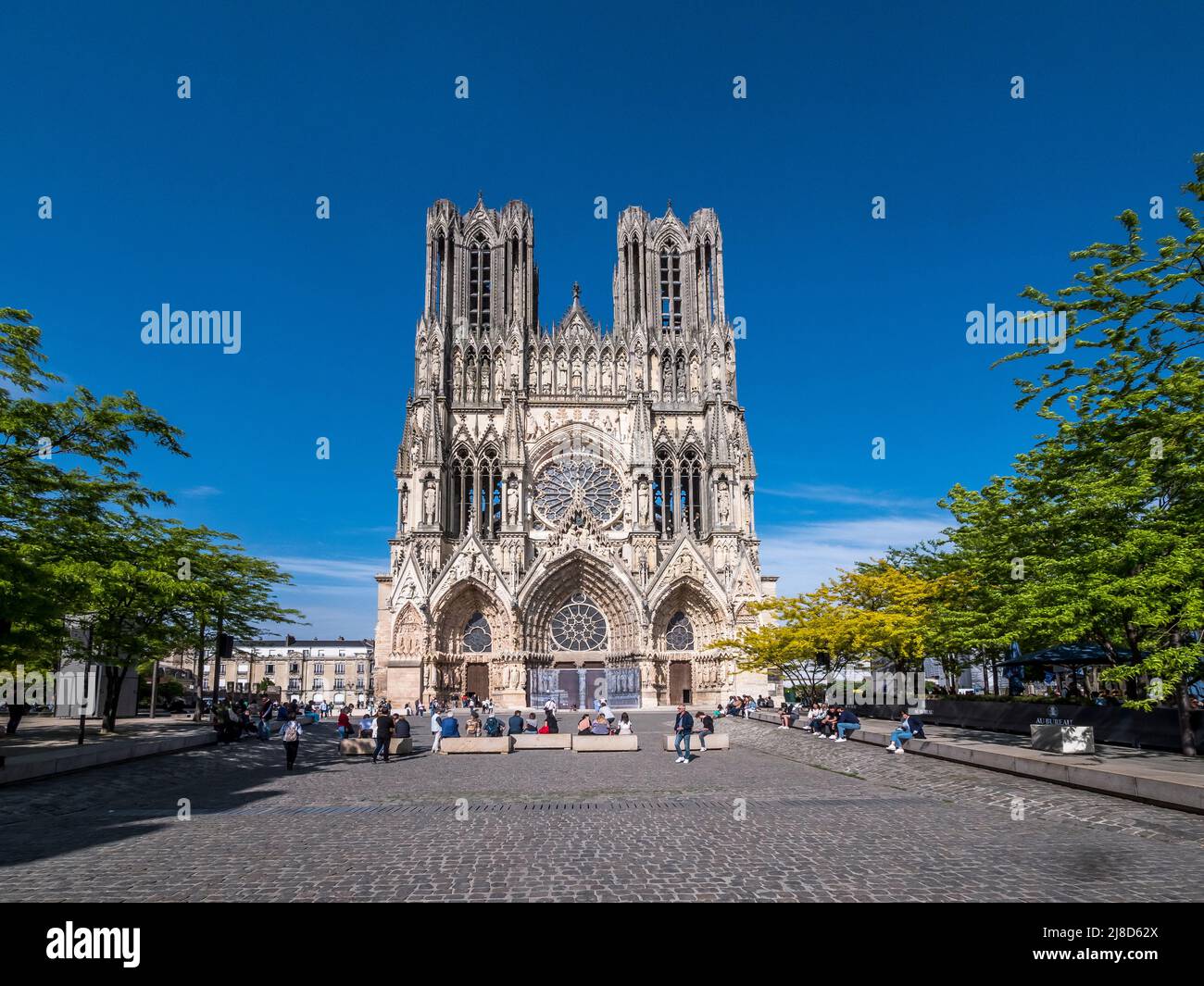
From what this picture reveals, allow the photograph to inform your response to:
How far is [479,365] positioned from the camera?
5234 cm

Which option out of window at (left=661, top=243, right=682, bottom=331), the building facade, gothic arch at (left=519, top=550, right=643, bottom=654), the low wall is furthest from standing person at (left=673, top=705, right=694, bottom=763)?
the building facade

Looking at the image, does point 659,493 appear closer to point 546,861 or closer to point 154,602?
point 154,602

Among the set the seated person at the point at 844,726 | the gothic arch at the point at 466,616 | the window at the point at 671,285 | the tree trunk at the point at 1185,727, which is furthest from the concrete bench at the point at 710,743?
the window at the point at 671,285

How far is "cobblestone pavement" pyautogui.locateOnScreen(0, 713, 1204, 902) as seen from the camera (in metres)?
7.18

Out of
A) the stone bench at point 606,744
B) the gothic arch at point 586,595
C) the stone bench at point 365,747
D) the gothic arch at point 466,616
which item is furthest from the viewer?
the gothic arch at point 586,595

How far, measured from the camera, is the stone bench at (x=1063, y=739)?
619 inches

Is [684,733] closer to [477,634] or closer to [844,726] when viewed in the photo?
[844,726]

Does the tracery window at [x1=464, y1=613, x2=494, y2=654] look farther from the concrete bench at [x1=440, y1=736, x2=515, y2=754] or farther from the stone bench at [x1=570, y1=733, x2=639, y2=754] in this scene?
the stone bench at [x1=570, y1=733, x2=639, y2=754]

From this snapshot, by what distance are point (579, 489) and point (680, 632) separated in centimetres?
1081

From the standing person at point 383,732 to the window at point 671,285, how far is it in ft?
134

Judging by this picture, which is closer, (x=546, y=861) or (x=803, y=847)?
(x=546, y=861)

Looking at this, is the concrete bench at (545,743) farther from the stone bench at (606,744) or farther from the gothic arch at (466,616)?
the gothic arch at (466,616)
